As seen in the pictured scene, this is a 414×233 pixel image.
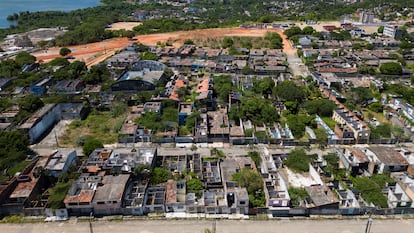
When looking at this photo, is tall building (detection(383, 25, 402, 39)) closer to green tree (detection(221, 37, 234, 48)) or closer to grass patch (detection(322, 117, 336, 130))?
green tree (detection(221, 37, 234, 48))

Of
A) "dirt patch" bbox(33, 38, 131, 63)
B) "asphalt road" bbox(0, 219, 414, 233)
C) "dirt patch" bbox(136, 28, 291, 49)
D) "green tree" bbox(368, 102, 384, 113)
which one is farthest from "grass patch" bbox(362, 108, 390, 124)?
"dirt patch" bbox(33, 38, 131, 63)

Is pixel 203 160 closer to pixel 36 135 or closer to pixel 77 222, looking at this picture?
pixel 77 222

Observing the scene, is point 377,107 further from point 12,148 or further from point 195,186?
point 12,148

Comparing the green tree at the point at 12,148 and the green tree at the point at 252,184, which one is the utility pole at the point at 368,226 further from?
the green tree at the point at 12,148

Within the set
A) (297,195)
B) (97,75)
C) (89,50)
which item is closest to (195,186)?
(297,195)

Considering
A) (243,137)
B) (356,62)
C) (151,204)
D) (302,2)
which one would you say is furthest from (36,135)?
(302,2)

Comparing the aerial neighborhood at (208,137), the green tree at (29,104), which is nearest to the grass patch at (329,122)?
the aerial neighborhood at (208,137)

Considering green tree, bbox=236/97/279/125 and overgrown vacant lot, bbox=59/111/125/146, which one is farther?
green tree, bbox=236/97/279/125
